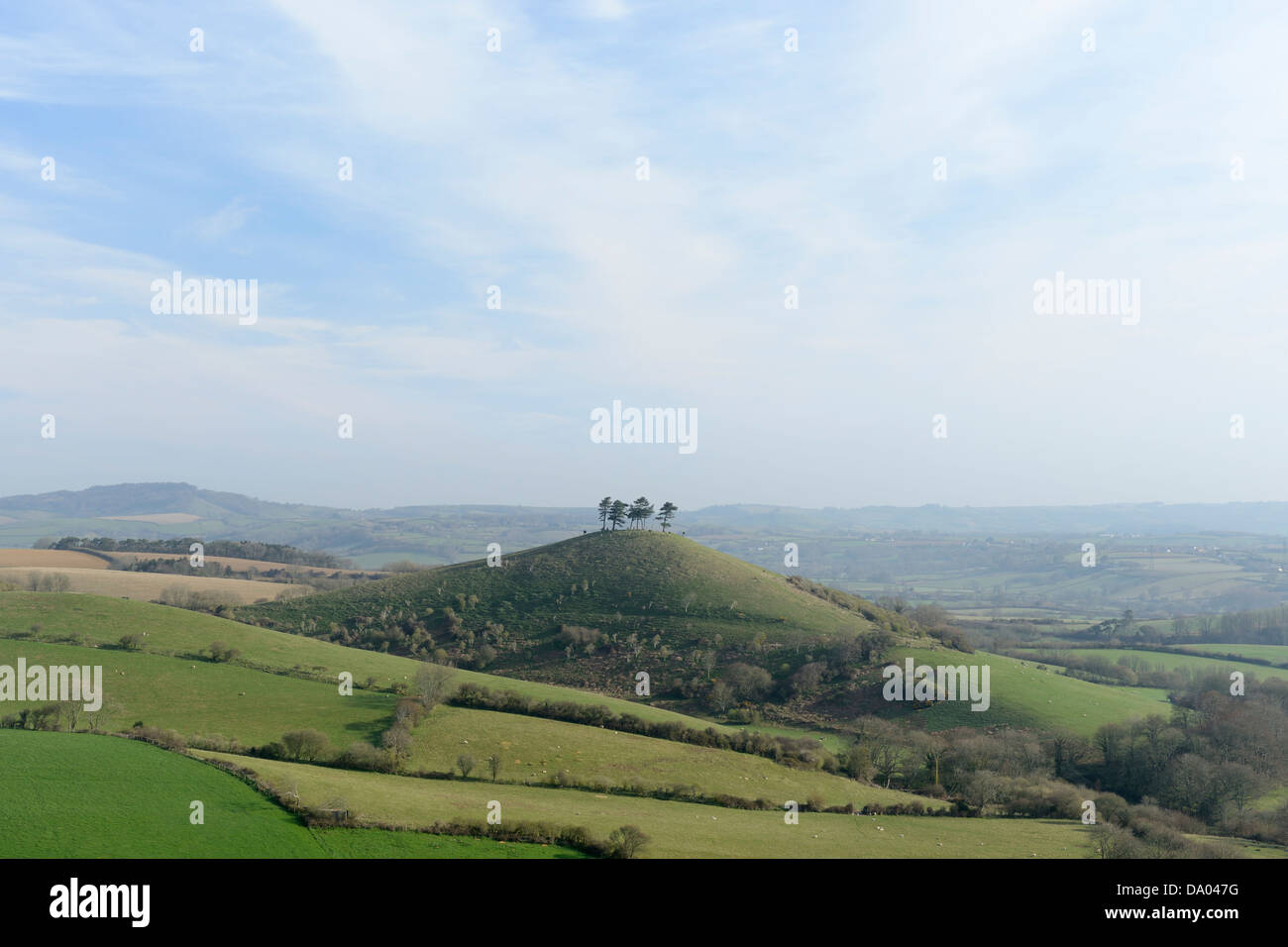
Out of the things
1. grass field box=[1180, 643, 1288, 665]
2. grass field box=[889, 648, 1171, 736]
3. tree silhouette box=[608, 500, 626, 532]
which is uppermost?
tree silhouette box=[608, 500, 626, 532]

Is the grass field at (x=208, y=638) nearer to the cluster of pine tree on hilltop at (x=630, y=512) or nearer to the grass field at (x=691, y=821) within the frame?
the grass field at (x=691, y=821)

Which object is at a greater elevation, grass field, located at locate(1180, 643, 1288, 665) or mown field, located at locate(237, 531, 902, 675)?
mown field, located at locate(237, 531, 902, 675)

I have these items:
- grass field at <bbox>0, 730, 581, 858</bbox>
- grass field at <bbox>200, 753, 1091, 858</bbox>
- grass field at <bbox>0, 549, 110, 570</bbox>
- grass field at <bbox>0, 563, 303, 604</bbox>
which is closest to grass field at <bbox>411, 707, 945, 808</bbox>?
grass field at <bbox>200, 753, 1091, 858</bbox>

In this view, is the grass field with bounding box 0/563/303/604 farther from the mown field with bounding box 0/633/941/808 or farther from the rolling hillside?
the mown field with bounding box 0/633/941/808

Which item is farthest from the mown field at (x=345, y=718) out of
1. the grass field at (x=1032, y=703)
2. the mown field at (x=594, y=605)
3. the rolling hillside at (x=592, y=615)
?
the mown field at (x=594, y=605)

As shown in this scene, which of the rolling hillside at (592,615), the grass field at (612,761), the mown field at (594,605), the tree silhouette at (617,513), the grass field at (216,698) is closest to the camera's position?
the grass field at (612,761)

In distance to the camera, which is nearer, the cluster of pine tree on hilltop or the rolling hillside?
the rolling hillside

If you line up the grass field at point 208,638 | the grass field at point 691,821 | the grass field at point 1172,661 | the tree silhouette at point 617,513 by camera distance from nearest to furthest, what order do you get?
1. the grass field at point 691,821
2. the grass field at point 208,638
3. the grass field at point 1172,661
4. the tree silhouette at point 617,513

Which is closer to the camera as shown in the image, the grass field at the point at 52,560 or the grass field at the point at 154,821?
the grass field at the point at 154,821
